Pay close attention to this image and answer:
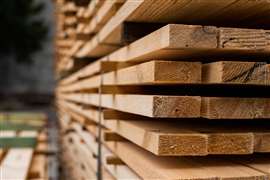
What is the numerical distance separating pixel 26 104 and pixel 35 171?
45.3 ft

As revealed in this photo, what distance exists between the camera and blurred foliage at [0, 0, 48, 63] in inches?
702

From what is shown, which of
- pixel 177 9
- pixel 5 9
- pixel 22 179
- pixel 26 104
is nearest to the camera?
pixel 177 9

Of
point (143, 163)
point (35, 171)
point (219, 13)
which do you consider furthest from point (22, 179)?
point (219, 13)

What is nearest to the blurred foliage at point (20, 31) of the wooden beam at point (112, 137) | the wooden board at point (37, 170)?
the wooden board at point (37, 170)

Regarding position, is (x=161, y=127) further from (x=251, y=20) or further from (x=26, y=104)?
(x=26, y=104)

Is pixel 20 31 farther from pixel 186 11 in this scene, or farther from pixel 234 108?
pixel 234 108

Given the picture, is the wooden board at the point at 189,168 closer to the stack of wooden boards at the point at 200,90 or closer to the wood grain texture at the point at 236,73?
the stack of wooden boards at the point at 200,90

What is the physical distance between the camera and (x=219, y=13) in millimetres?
1835

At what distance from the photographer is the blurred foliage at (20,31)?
1783cm

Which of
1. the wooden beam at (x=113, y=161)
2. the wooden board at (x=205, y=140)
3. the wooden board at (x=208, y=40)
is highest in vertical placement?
the wooden board at (x=208, y=40)

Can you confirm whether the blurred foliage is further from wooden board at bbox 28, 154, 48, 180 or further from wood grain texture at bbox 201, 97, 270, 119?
wood grain texture at bbox 201, 97, 270, 119

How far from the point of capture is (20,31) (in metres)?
18.1

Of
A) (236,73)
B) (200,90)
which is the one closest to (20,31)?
(200,90)

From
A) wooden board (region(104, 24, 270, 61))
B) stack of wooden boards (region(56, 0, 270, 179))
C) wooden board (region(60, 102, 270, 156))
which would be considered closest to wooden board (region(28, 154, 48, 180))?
stack of wooden boards (region(56, 0, 270, 179))
